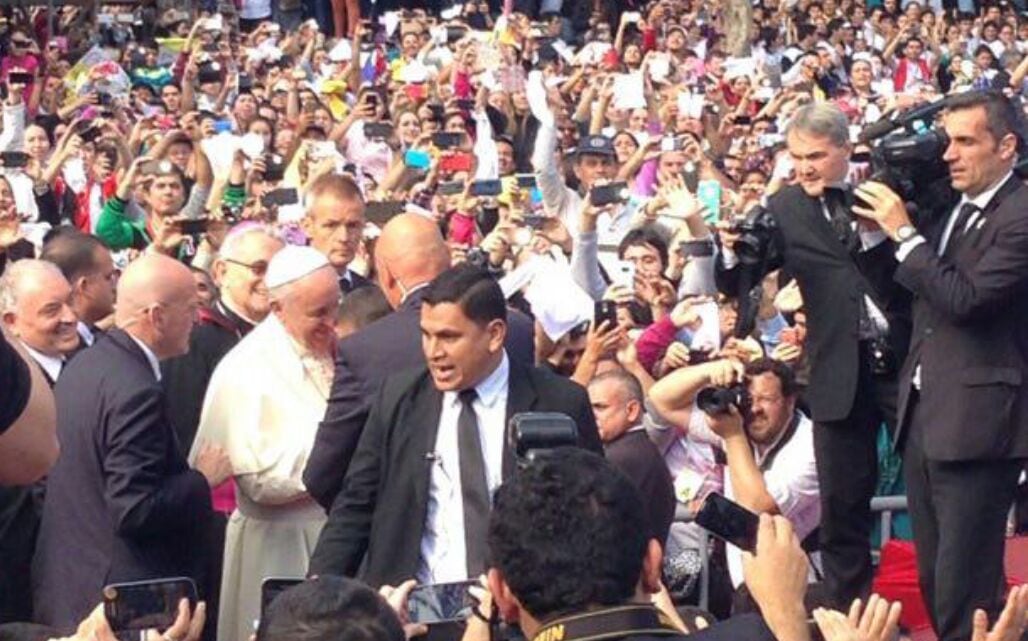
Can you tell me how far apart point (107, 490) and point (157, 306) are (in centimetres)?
58

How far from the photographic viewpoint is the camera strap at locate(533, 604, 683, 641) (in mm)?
3602

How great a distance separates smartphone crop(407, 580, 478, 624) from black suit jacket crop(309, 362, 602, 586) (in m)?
1.17

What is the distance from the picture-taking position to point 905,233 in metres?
6.72

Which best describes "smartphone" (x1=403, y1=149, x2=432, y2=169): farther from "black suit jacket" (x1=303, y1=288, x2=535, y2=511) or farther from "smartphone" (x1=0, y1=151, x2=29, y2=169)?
"black suit jacket" (x1=303, y1=288, x2=535, y2=511)

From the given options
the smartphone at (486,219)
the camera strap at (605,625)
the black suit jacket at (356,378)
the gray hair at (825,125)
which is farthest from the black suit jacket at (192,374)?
the camera strap at (605,625)

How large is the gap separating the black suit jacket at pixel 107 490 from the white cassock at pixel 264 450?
0.91ft

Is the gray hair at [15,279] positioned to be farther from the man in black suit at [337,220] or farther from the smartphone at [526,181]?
the smartphone at [526,181]

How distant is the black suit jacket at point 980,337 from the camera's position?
261 inches

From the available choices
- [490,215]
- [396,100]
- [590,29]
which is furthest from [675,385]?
[590,29]

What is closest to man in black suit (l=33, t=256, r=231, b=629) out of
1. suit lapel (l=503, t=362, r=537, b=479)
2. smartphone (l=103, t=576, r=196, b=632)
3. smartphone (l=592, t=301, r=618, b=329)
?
suit lapel (l=503, t=362, r=537, b=479)

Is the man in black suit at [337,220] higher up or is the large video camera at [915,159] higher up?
the large video camera at [915,159]

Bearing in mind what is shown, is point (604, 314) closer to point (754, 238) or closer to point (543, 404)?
point (754, 238)

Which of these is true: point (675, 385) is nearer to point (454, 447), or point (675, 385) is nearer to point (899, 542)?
point (899, 542)

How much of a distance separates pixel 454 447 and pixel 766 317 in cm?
417
